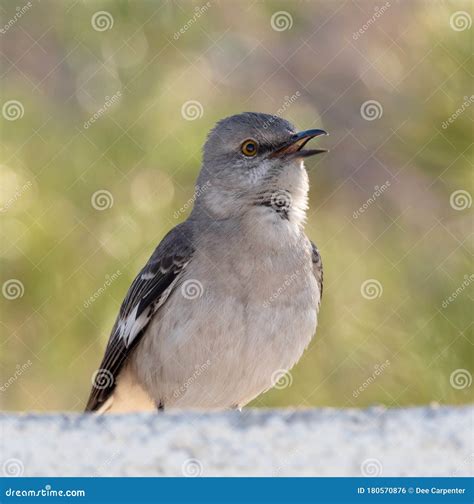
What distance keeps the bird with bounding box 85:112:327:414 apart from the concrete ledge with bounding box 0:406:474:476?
1527mm

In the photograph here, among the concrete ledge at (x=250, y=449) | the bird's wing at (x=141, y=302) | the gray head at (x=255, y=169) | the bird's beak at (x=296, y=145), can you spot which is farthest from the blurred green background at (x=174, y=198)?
the concrete ledge at (x=250, y=449)

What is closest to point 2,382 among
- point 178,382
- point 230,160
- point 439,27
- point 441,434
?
point 178,382

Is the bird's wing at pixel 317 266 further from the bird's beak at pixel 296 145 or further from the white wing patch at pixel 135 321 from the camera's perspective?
the white wing patch at pixel 135 321

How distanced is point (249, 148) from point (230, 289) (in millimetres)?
603

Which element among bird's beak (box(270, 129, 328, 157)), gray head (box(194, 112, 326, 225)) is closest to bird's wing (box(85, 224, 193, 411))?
gray head (box(194, 112, 326, 225))

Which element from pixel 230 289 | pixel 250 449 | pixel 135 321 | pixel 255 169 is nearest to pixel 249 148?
pixel 255 169

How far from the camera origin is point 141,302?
11.4 feet

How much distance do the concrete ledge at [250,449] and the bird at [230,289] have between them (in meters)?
1.53

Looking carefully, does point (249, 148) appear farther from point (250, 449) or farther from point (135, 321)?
point (250, 449)

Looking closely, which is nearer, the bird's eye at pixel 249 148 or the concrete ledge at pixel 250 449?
the concrete ledge at pixel 250 449

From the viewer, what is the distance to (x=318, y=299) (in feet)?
11.5

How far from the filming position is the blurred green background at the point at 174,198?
391 cm

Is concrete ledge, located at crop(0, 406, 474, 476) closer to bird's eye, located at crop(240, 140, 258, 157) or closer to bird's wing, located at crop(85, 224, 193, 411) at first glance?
bird's wing, located at crop(85, 224, 193, 411)

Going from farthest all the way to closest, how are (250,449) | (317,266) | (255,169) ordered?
(317,266) → (255,169) → (250,449)
